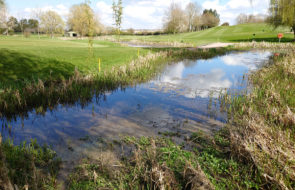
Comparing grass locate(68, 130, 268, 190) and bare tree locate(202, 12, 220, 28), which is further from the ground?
bare tree locate(202, 12, 220, 28)

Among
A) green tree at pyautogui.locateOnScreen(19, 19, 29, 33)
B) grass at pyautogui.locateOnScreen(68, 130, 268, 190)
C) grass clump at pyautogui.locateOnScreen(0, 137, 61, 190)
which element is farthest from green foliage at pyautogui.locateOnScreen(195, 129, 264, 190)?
green tree at pyautogui.locateOnScreen(19, 19, 29, 33)

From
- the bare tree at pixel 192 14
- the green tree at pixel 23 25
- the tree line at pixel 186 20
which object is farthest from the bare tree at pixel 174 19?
the green tree at pixel 23 25

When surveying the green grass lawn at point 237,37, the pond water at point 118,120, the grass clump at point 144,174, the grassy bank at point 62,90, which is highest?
the green grass lawn at point 237,37

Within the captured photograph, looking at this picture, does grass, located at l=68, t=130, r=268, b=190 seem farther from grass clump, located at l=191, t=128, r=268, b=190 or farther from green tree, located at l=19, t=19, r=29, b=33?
green tree, located at l=19, t=19, r=29, b=33

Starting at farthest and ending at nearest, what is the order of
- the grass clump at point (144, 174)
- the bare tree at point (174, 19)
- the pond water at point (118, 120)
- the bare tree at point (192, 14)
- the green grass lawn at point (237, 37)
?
the bare tree at point (192, 14) → the bare tree at point (174, 19) → the green grass lawn at point (237, 37) → the pond water at point (118, 120) → the grass clump at point (144, 174)

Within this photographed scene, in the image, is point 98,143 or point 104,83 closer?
point 98,143

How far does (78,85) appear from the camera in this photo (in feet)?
30.5

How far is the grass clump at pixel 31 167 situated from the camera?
11.1ft

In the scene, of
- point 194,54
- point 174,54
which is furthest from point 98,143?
point 194,54

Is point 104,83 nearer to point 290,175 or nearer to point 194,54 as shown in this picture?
point 290,175

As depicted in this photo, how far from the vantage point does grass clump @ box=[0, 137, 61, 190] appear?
3.37 metres

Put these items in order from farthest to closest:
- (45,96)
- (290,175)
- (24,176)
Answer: (45,96), (24,176), (290,175)

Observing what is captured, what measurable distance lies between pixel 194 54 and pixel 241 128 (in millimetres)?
21560

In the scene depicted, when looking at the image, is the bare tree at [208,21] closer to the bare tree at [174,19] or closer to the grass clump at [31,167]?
the bare tree at [174,19]
